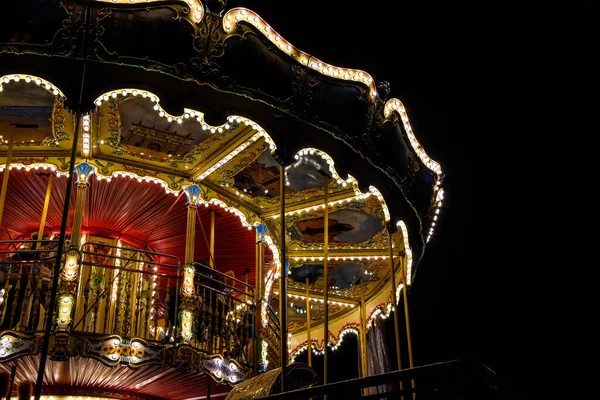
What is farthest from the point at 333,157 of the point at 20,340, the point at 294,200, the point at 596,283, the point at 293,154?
the point at 596,283

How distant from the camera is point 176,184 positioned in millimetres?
10469

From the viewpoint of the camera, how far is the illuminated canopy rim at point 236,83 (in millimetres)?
6855

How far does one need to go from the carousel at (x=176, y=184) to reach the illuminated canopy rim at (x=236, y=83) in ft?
0.06

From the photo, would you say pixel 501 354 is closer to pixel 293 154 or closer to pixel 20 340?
pixel 293 154

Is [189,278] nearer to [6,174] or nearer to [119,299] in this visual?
[119,299]

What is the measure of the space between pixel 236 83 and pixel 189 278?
3.34 metres

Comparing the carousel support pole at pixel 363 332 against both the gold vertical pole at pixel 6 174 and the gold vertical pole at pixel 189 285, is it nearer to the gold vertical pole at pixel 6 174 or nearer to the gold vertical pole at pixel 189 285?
the gold vertical pole at pixel 189 285

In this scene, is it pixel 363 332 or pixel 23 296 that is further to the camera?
pixel 363 332

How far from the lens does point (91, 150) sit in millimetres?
9844

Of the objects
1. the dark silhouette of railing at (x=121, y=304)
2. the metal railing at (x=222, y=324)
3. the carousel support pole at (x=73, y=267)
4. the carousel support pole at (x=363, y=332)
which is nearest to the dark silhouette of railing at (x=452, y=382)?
the dark silhouette of railing at (x=121, y=304)

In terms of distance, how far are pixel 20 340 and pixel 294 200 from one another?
504cm

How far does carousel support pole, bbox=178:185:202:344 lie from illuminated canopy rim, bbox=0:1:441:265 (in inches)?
96.7

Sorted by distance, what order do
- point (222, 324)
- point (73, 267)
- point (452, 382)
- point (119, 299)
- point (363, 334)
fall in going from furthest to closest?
1. point (363, 334)
2. point (222, 324)
3. point (119, 299)
4. point (73, 267)
5. point (452, 382)

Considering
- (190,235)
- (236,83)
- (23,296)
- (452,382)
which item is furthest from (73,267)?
(452,382)
